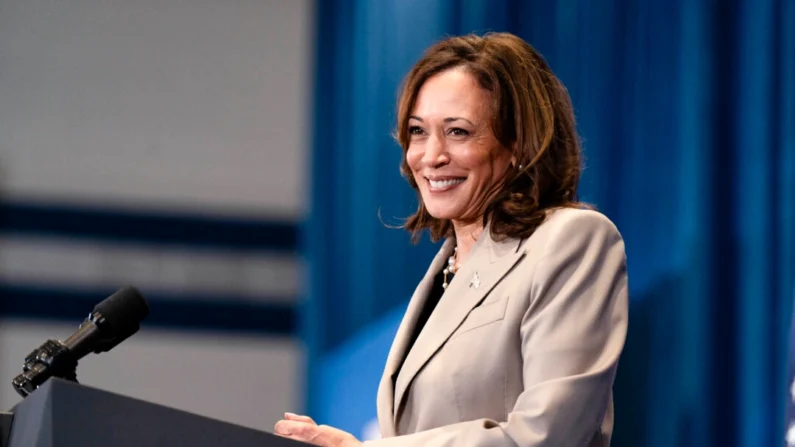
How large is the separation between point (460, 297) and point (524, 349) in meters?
0.22

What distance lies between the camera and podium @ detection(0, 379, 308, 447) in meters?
1.53

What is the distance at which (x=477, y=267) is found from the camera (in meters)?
2.13

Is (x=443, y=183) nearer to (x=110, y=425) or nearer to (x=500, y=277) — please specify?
(x=500, y=277)

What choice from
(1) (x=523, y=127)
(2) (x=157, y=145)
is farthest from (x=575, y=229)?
(2) (x=157, y=145)

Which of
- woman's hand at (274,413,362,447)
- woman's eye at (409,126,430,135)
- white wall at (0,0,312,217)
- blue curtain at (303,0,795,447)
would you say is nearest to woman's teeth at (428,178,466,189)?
woman's eye at (409,126,430,135)

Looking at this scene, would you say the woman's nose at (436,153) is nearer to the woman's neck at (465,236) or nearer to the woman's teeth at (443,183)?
the woman's teeth at (443,183)

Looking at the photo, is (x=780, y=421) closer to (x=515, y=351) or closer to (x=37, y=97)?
(x=515, y=351)

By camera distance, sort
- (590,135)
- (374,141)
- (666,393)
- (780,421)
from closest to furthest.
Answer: (780,421)
(666,393)
(590,135)
(374,141)

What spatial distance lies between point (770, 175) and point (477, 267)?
30.2 inches

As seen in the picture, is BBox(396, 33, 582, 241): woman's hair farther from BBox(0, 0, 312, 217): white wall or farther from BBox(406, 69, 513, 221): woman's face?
BBox(0, 0, 312, 217): white wall

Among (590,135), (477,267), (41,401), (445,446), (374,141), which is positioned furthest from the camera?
(374,141)

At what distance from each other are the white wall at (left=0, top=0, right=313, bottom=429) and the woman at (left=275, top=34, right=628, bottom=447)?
3.88 metres

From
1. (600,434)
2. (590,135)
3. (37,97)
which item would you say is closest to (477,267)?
(600,434)

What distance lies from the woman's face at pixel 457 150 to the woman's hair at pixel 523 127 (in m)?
0.02
